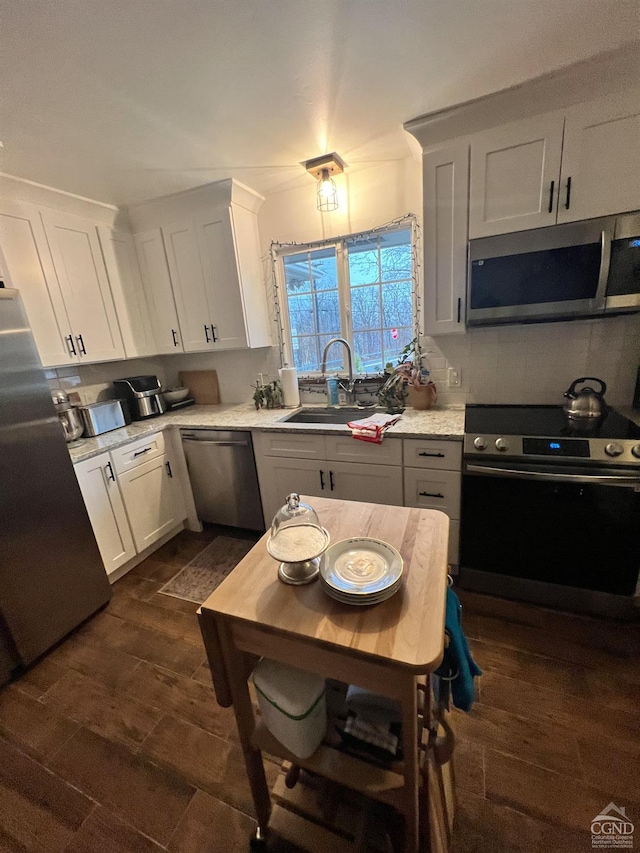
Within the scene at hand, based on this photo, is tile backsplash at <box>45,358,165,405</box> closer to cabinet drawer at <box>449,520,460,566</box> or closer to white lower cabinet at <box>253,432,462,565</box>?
white lower cabinet at <box>253,432,462,565</box>

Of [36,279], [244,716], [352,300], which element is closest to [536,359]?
[352,300]

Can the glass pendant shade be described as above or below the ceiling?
below

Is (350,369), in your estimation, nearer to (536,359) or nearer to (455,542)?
(536,359)

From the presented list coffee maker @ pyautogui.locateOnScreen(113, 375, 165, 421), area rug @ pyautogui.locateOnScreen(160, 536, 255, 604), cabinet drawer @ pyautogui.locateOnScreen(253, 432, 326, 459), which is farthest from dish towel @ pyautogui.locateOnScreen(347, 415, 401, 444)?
coffee maker @ pyautogui.locateOnScreen(113, 375, 165, 421)

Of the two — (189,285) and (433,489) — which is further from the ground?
(189,285)

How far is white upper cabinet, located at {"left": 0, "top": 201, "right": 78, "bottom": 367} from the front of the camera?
2.10 meters

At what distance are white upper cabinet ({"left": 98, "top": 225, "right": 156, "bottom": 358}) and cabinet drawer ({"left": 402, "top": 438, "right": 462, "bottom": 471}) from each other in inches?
92.3

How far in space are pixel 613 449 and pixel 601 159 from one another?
1382mm

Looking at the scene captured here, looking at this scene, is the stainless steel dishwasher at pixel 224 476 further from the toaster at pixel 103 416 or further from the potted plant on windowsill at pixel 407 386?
the potted plant on windowsill at pixel 407 386

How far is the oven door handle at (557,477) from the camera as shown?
162 cm

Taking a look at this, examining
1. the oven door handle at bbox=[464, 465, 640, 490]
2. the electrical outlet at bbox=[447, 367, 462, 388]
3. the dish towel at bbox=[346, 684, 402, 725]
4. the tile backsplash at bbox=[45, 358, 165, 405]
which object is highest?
the tile backsplash at bbox=[45, 358, 165, 405]

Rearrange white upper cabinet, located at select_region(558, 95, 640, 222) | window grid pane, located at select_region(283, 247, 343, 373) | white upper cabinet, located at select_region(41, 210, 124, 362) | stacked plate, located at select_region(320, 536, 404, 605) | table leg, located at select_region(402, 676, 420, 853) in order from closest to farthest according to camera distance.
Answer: table leg, located at select_region(402, 676, 420, 853)
stacked plate, located at select_region(320, 536, 404, 605)
white upper cabinet, located at select_region(558, 95, 640, 222)
white upper cabinet, located at select_region(41, 210, 124, 362)
window grid pane, located at select_region(283, 247, 343, 373)

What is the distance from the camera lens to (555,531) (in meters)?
1.80

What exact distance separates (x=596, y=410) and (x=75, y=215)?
11.7ft
